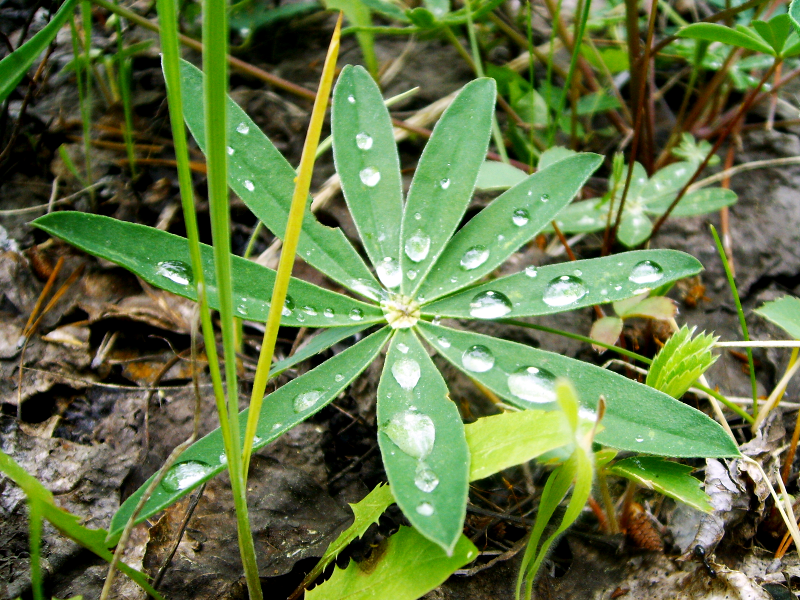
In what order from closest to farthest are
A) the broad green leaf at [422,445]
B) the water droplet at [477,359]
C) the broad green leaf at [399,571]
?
1. the broad green leaf at [422,445]
2. the broad green leaf at [399,571]
3. the water droplet at [477,359]

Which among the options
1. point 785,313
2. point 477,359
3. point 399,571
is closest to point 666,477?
point 477,359

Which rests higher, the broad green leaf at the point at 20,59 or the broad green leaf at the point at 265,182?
the broad green leaf at the point at 20,59

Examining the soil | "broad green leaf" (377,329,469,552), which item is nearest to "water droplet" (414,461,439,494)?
"broad green leaf" (377,329,469,552)

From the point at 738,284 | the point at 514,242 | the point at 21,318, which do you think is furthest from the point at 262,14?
the point at 738,284

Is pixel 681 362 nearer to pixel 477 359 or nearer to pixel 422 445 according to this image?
pixel 477 359

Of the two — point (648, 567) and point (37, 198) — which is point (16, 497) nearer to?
point (37, 198)

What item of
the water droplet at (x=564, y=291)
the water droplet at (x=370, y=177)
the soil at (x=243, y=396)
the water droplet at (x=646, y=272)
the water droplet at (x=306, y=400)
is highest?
the water droplet at (x=370, y=177)

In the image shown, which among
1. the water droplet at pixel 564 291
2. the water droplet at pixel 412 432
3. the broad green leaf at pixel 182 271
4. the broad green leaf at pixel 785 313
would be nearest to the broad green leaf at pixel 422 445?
the water droplet at pixel 412 432

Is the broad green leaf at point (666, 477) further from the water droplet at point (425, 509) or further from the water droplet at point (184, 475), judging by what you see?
the water droplet at point (184, 475)
